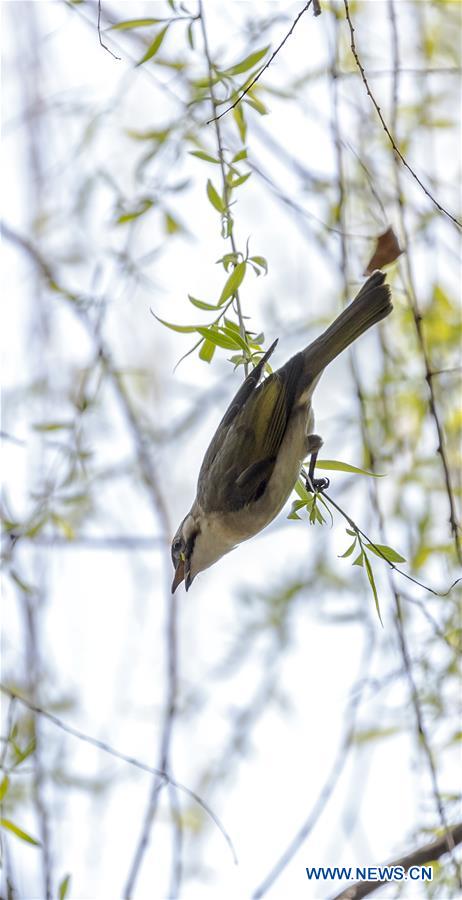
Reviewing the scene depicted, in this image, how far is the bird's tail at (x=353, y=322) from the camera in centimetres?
239

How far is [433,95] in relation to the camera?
3.16 metres

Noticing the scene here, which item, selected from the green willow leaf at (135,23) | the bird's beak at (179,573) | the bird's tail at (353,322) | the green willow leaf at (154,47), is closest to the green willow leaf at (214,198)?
the green willow leaf at (154,47)

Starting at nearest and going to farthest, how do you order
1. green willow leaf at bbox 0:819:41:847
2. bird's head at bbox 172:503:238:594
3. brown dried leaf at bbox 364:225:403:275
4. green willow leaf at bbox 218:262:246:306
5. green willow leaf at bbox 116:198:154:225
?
green willow leaf at bbox 218:262:246:306 → green willow leaf at bbox 0:819:41:847 → brown dried leaf at bbox 364:225:403:275 → green willow leaf at bbox 116:198:154:225 → bird's head at bbox 172:503:238:594

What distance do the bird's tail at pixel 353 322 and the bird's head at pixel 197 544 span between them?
49 centimetres

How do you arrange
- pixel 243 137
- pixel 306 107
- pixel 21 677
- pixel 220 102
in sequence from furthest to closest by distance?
pixel 21 677, pixel 306 107, pixel 243 137, pixel 220 102

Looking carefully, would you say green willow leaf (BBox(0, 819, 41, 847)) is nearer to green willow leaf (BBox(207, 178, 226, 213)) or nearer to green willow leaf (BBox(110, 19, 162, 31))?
green willow leaf (BBox(207, 178, 226, 213))

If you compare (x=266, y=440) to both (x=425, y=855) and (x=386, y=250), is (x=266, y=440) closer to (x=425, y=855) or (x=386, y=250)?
(x=386, y=250)

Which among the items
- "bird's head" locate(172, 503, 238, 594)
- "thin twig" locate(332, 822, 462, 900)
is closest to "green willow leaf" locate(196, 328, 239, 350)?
"bird's head" locate(172, 503, 238, 594)

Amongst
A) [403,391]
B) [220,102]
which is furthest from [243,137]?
[403,391]

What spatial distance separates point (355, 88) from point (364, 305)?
0.78 meters

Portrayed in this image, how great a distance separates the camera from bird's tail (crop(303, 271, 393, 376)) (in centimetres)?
239

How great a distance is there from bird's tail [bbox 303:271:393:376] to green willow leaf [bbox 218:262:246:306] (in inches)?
21.4

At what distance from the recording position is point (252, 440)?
8.26 feet

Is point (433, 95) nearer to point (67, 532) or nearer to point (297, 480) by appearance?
point (297, 480)
